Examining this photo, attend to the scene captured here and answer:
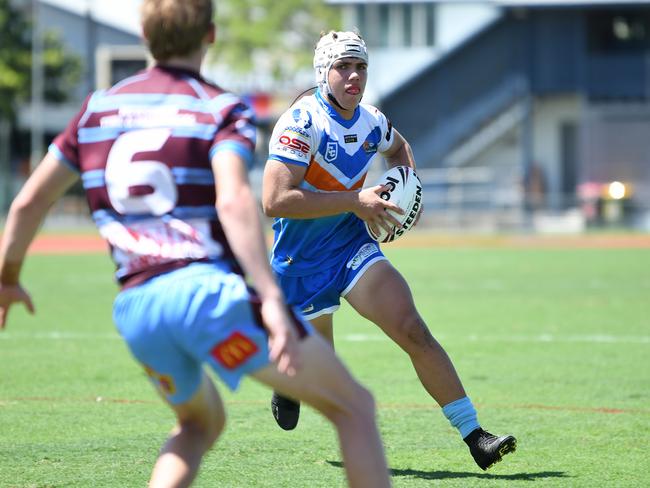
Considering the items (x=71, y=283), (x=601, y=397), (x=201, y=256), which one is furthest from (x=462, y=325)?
(x=201, y=256)

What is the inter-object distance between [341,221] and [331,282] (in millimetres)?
361

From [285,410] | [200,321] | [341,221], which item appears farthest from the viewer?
[285,410]

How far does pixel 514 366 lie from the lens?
993 centimetres

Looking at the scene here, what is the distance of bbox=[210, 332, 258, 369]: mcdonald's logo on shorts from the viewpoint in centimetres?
390

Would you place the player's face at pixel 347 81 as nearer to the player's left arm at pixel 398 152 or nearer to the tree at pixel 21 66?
the player's left arm at pixel 398 152

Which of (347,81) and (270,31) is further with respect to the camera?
(270,31)

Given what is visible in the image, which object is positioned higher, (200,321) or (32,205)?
(32,205)

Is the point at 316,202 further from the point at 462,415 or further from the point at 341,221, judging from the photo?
the point at 462,415

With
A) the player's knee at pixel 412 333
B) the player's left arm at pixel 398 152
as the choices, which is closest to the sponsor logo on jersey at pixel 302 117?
the player's left arm at pixel 398 152

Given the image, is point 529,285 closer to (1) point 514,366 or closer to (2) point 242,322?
(1) point 514,366

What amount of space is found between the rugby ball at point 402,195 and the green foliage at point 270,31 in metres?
53.6

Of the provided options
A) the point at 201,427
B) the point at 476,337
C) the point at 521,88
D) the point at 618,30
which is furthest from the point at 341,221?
the point at 618,30

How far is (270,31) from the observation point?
61.1 m

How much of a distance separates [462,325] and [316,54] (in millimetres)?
6463
